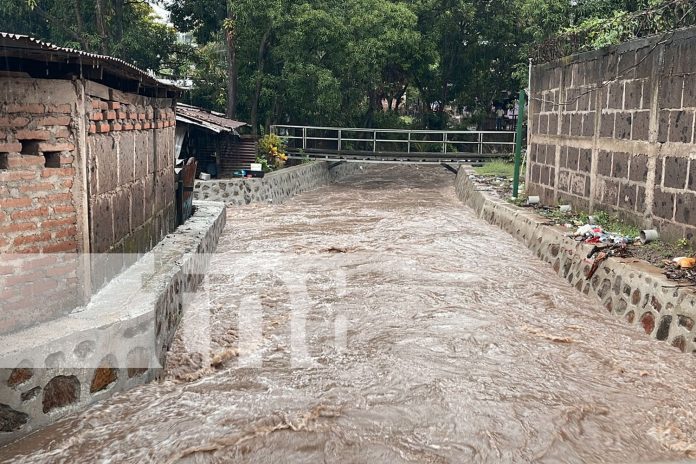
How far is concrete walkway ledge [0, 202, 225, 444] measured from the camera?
190 inches

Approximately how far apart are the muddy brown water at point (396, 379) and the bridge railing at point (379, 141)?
543 inches

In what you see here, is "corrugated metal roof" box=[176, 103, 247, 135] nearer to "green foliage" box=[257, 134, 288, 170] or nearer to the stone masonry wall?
"green foliage" box=[257, 134, 288, 170]

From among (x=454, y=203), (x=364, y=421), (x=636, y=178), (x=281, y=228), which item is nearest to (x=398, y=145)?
(x=454, y=203)

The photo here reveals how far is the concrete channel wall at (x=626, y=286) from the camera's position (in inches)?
263

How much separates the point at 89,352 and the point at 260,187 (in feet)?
41.2

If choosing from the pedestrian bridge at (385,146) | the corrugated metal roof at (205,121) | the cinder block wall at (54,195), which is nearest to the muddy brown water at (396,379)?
the cinder block wall at (54,195)

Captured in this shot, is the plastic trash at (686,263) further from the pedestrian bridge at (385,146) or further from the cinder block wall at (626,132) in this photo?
the pedestrian bridge at (385,146)

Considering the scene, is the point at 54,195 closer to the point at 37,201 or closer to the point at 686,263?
the point at 37,201

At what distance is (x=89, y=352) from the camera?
5223mm

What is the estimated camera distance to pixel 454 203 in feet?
61.8

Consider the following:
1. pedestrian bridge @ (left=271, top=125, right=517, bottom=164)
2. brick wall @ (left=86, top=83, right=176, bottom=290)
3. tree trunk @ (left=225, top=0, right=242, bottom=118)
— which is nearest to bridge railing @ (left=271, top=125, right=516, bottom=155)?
pedestrian bridge @ (left=271, top=125, right=517, bottom=164)

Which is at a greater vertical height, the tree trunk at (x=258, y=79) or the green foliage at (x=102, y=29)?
the green foliage at (x=102, y=29)

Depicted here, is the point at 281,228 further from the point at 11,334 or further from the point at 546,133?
the point at 11,334

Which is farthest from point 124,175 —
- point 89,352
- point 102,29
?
point 102,29
